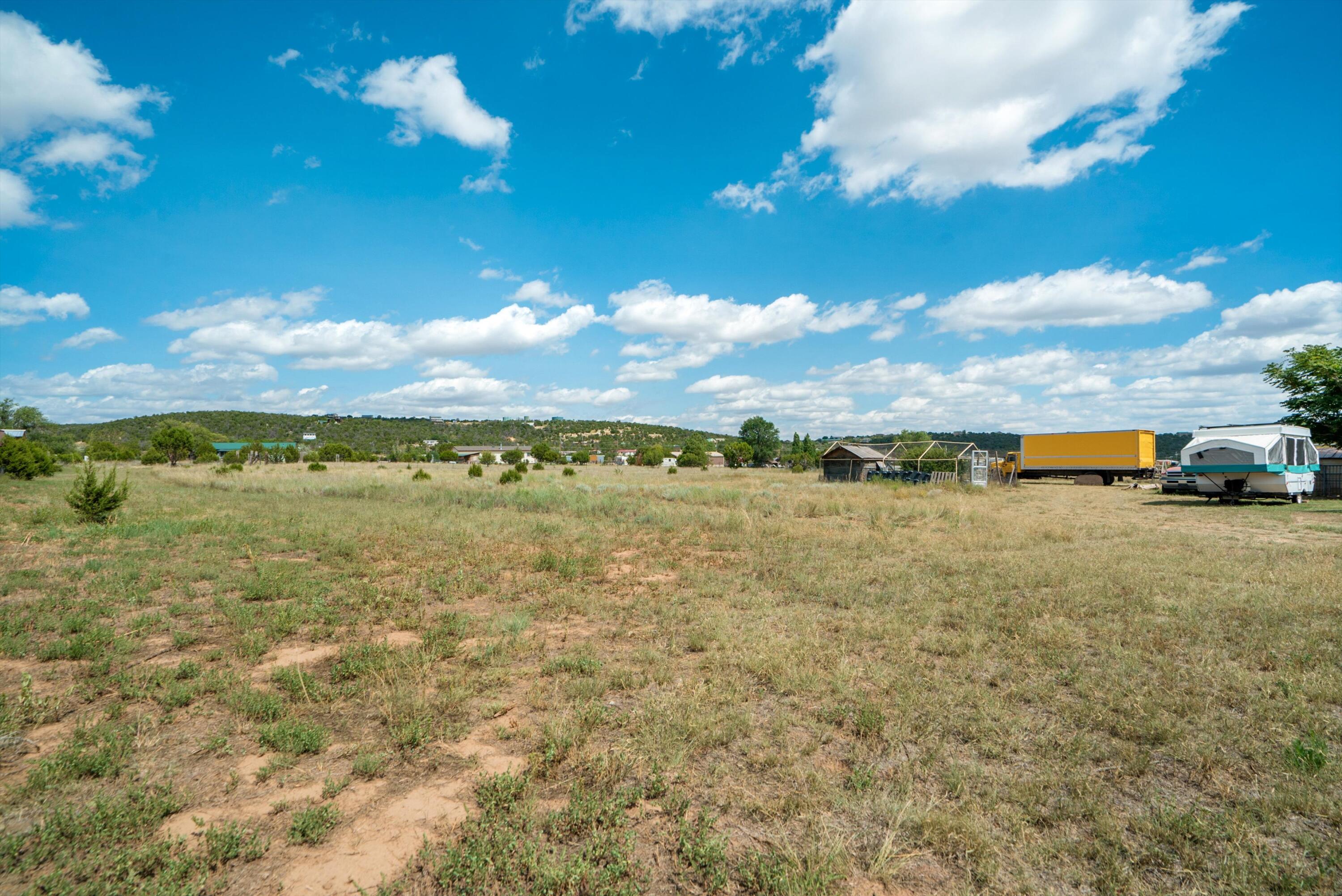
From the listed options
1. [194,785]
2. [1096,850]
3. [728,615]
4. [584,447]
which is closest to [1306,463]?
[728,615]

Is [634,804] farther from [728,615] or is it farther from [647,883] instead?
[728,615]

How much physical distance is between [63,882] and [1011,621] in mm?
8879

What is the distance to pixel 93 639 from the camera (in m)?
6.36

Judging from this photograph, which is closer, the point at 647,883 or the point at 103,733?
the point at 647,883

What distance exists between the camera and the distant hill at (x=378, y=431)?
105m

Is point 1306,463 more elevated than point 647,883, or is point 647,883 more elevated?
point 1306,463

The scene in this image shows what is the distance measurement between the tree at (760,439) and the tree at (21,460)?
8212 centimetres

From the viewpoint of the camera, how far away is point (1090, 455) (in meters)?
39.1

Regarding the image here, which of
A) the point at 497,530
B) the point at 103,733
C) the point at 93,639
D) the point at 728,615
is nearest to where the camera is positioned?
the point at 103,733

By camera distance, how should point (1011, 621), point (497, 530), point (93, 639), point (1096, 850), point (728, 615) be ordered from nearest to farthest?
point (1096, 850), point (93, 639), point (1011, 621), point (728, 615), point (497, 530)

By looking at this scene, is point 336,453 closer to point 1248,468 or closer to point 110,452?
point 110,452

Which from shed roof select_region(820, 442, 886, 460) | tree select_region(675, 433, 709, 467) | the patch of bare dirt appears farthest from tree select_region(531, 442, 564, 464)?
the patch of bare dirt

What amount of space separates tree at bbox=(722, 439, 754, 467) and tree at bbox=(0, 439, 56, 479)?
7767 cm

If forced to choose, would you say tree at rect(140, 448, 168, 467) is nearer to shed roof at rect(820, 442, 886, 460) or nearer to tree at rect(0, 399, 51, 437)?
tree at rect(0, 399, 51, 437)
